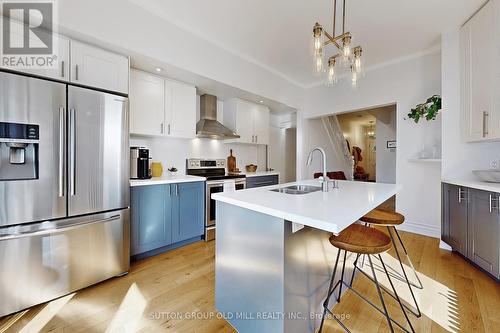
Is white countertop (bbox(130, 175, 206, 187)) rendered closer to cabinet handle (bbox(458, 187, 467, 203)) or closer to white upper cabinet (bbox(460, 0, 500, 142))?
cabinet handle (bbox(458, 187, 467, 203))

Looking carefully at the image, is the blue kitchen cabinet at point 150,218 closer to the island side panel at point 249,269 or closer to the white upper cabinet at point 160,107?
the white upper cabinet at point 160,107

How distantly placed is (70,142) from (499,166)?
4433 mm

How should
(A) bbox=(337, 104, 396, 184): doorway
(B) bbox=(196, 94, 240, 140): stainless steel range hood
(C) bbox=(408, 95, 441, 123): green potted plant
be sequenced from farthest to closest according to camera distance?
(A) bbox=(337, 104, 396, 184): doorway < (B) bbox=(196, 94, 240, 140): stainless steel range hood < (C) bbox=(408, 95, 441, 123): green potted plant

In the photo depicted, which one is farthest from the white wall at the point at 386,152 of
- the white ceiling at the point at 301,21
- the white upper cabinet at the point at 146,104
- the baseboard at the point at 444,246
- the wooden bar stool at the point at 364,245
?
the white upper cabinet at the point at 146,104

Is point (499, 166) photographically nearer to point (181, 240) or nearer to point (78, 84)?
point (181, 240)

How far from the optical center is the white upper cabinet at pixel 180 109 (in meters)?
2.91

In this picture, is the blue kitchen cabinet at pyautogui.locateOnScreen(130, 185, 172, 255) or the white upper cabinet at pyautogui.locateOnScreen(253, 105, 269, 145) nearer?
the blue kitchen cabinet at pyautogui.locateOnScreen(130, 185, 172, 255)

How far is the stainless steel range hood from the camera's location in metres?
3.31

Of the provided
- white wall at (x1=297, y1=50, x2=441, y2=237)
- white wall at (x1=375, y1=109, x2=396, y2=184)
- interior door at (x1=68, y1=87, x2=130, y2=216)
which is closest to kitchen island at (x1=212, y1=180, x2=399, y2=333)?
interior door at (x1=68, y1=87, x2=130, y2=216)

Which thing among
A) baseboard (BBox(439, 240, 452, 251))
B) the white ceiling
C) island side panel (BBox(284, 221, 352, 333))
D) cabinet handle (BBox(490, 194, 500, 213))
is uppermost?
the white ceiling

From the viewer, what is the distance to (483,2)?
219 centimetres

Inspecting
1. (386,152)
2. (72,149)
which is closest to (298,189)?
(72,149)

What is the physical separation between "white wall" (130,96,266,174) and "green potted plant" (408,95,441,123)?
2.82 m

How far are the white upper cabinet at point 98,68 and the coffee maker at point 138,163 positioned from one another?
30.6 inches
